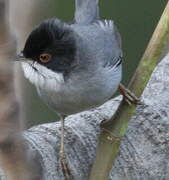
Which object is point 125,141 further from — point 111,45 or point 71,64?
point 111,45

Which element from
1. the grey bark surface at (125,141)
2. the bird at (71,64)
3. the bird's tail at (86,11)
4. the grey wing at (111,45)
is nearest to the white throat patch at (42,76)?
the bird at (71,64)

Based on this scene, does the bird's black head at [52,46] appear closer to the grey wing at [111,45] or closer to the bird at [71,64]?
the bird at [71,64]

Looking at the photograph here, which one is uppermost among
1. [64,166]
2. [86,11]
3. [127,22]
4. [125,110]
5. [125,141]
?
[86,11]

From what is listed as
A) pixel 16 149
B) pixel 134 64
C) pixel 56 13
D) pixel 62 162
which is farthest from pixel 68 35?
pixel 134 64

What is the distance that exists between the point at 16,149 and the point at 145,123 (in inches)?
54.6

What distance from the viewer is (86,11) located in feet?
7.52

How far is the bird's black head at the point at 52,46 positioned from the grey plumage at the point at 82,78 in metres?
0.03

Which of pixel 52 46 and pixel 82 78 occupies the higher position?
pixel 52 46

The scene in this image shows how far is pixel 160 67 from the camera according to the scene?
2414 mm

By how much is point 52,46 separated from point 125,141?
484 millimetres

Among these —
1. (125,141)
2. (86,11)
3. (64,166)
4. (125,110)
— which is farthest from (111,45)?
(64,166)

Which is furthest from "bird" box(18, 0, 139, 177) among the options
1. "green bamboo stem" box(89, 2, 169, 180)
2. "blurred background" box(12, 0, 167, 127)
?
"blurred background" box(12, 0, 167, 127)

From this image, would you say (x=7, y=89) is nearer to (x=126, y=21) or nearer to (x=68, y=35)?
(x=68, y=35)

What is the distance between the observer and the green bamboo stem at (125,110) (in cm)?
153
